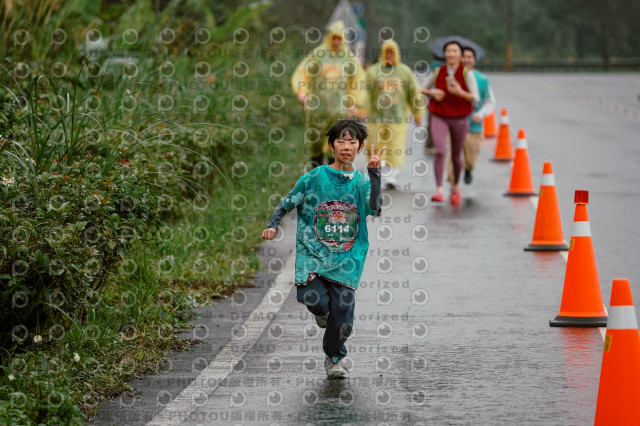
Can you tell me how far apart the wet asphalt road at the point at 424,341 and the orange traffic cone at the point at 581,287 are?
0.14 metres

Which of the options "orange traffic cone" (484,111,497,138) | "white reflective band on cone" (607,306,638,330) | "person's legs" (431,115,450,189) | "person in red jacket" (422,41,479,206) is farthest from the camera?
"orange traffic cone" (484,111,497,138)

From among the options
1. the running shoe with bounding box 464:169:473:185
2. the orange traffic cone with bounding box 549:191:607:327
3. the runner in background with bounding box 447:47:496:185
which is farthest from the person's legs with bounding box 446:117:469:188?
the orange traffic cone with bounding box 549:191:607:327

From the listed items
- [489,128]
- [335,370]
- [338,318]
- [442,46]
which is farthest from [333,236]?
[489,128]

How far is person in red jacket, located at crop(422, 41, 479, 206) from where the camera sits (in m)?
14.9

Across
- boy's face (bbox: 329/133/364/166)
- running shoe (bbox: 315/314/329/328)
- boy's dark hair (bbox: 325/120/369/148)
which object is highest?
boy's dark hair (bbox: 325/120/369/148)

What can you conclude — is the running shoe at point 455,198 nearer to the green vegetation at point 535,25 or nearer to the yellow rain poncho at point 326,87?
the yellow rain poncho at point 326,87

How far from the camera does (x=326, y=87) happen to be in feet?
52.7

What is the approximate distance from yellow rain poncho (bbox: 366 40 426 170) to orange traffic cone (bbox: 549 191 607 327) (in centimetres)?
724

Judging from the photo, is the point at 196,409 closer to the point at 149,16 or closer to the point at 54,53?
the point at 54,53

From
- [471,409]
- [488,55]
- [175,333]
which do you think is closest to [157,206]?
[175,333]

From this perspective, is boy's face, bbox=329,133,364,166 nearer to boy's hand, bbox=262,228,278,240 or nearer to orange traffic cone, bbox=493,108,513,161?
boy's hand, bbox=262,228,278,240

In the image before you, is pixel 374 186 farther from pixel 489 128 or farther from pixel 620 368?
pixel 489 128

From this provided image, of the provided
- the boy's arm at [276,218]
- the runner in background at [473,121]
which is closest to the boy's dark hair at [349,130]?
the boy's arm at [276,218]

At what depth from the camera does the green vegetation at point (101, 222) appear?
656cm
